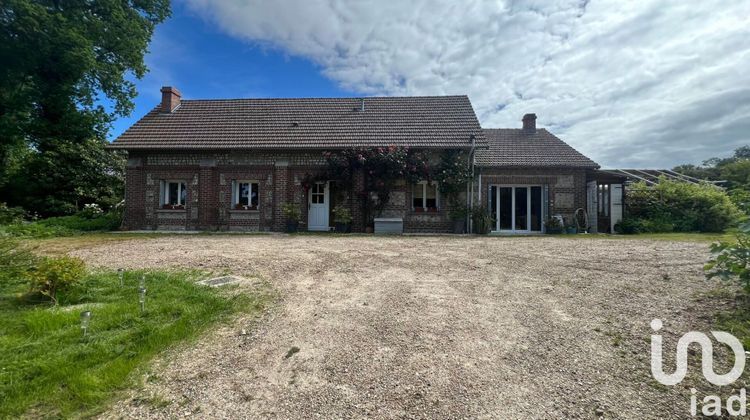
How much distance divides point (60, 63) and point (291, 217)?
45.2 ft

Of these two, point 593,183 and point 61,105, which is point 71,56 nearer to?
A: point 61,105

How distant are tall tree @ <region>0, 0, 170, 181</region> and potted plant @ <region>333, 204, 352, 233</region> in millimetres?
13399

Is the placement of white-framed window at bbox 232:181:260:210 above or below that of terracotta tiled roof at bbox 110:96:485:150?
below

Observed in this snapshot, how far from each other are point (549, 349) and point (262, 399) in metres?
2.34

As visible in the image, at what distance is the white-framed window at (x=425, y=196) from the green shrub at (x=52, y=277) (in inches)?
418

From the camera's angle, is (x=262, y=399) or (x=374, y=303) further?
(x=374, y=303)

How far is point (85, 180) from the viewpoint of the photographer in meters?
14.9

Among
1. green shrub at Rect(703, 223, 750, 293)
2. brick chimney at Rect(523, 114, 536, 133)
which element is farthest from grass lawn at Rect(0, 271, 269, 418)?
brick chimney at Rect(523, 114, 536, 133)

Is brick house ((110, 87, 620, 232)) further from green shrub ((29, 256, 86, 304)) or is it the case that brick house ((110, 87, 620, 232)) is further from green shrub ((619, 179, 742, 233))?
green shrub ((29, 256, 86, 304))

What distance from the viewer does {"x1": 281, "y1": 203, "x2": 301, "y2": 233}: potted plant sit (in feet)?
42.2

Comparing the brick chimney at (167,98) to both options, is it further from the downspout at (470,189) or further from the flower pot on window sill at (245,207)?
the downspout at (470,189)

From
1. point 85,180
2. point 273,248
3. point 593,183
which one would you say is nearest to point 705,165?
point 593,183

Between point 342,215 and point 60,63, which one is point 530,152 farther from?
point 60,63

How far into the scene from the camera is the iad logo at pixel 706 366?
209cm
